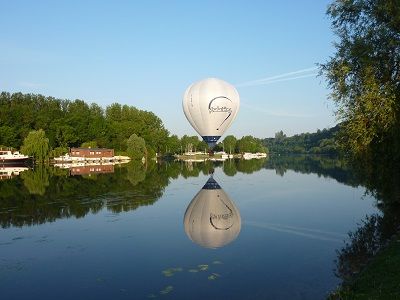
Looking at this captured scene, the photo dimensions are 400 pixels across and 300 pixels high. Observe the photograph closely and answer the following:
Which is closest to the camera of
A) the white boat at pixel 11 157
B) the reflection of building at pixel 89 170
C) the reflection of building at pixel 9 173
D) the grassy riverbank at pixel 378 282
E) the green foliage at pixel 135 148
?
the grassy riverbank at pixel 378 282

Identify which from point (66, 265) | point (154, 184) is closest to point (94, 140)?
point (154, 184)

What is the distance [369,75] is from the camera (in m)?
16.1

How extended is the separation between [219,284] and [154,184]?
2678cm

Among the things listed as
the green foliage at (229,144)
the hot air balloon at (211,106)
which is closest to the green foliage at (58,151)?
the hot air balloon at (211,106)

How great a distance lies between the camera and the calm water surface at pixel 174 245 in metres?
10.5

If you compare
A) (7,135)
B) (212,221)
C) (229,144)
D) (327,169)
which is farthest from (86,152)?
(212,221)

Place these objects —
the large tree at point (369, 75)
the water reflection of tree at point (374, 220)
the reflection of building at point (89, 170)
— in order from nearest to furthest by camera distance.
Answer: the water reflection of tree at point (374, 220) < the large tree at point (369, 75) < the reflection of building at point (89, 170)

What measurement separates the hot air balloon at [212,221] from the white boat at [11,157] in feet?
177

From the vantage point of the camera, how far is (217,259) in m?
12.9

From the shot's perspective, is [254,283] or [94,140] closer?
[254,283]

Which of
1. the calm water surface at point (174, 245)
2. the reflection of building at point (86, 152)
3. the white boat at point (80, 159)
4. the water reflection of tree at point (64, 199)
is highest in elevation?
the reflection of building at point (86, 152)

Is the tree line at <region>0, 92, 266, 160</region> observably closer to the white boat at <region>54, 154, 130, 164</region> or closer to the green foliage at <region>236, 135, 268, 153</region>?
the white boat at <region>54, 154, 130, 164</region>

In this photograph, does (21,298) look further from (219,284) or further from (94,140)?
(94,140)

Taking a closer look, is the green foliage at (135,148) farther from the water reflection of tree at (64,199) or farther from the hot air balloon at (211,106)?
the water reflection of tree at (64,199)
